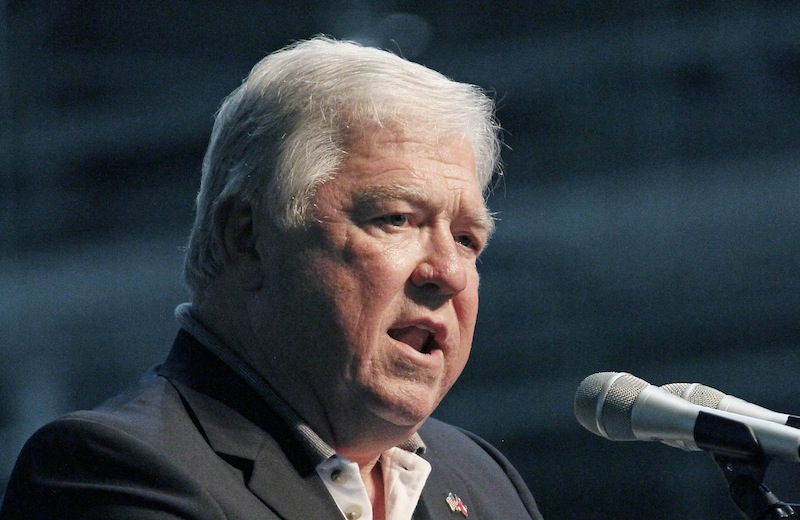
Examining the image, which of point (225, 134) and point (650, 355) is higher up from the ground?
point (225, 134)

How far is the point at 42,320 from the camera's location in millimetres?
3387

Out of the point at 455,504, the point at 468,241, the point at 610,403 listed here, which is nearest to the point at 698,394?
the point at 610,403

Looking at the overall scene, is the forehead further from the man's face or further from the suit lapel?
the suit lapel

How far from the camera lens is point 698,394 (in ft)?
6.06

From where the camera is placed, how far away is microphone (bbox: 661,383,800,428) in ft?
5.82

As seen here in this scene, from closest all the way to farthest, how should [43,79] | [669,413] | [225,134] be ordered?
[669,413] → [225,134] → [43,79]

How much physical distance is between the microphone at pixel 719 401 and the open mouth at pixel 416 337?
499mm

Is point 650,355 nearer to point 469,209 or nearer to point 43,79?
point 469,209

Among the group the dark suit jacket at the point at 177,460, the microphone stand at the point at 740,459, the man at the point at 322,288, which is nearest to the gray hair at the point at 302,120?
the man at the point at 322,288

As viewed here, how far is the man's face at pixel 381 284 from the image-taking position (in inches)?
81.3

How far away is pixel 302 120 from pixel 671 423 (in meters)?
0.93

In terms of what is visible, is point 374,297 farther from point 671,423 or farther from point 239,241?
point 671,423

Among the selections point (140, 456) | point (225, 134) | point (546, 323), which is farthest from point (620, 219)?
point (140, 456)

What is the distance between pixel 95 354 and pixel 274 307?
1.50m
